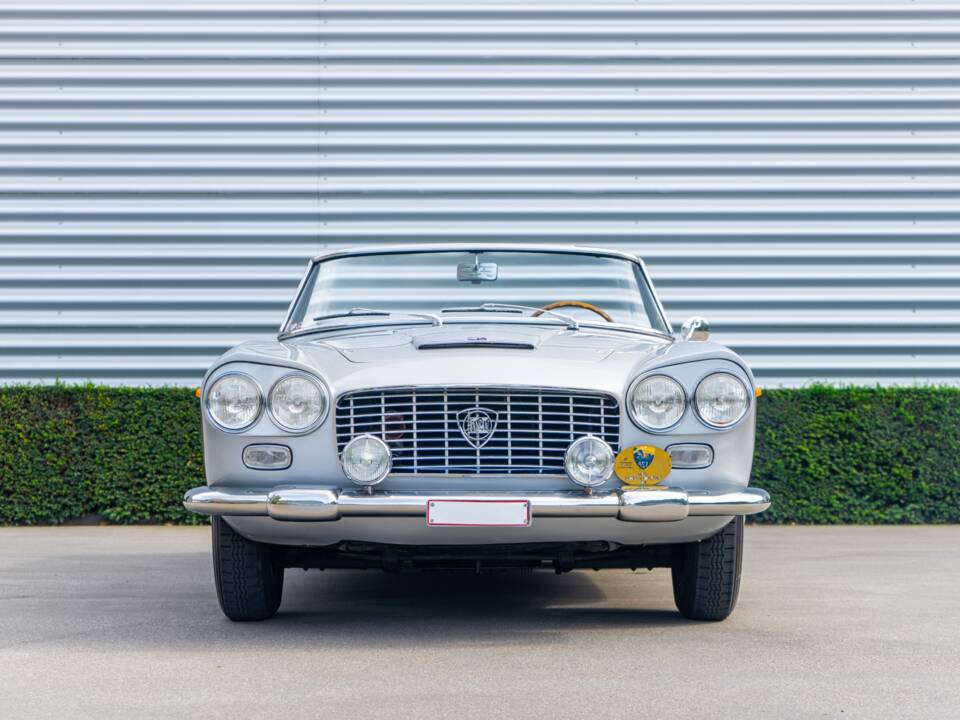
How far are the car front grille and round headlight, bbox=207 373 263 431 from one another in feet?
0.92

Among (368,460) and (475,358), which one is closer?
(368,460)

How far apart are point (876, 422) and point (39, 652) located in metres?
5.74

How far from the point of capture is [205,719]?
2.92 m

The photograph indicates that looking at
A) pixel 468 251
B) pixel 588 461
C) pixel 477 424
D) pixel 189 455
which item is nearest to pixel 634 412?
pixel 588 461

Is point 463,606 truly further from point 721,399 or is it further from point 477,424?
point 721,399

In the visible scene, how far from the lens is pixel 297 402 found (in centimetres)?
386

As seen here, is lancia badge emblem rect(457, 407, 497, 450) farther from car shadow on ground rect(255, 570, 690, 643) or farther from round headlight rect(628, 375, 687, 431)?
car shadow on ground rect(255, 570, 690, 643)

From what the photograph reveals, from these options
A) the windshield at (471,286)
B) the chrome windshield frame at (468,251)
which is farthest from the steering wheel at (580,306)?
the chrome windshield frame at (468,251)

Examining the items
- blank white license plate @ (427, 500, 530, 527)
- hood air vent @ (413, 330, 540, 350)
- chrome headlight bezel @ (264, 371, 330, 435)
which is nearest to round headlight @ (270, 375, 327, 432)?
chrome headlight bezel @ (264, 371, 330, 435)

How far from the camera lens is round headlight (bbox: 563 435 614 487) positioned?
3730 mm
